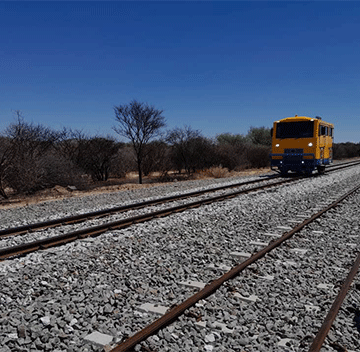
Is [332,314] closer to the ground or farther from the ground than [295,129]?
closer to the ground

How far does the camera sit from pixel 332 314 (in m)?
3.70

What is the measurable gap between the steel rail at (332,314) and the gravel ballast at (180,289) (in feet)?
0.27

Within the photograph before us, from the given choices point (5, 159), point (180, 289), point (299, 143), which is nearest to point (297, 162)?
point (299, 143)

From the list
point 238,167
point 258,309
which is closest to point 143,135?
point 238,167

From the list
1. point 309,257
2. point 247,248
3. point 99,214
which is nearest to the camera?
point 309,257

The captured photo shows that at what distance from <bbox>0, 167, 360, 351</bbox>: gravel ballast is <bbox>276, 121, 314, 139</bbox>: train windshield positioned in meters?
11.3

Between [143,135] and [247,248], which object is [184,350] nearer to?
[247,248]

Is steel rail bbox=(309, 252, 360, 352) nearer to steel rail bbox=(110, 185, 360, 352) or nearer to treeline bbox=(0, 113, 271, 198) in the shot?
steel rail bbox=(110, 185, 360, 352)

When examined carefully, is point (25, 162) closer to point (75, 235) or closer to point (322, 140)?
point (75, 235)

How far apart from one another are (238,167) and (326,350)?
3205 centimetres

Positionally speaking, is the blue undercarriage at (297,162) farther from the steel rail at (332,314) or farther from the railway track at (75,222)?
the steel rail at (332,314)

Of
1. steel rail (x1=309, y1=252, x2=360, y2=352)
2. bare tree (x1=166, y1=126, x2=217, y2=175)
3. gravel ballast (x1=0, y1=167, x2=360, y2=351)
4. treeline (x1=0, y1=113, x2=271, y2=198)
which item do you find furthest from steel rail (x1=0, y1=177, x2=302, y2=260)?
bare tree (x1=166, y1=126, x2=217, y2=175)

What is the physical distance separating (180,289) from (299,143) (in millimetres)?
15882

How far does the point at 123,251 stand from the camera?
19.2 ft
